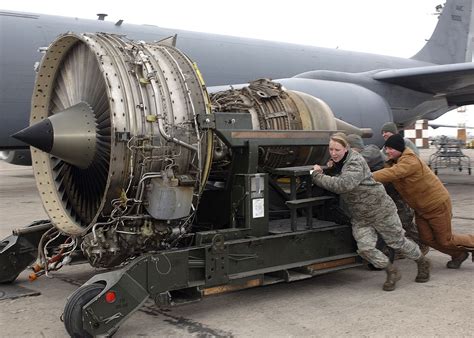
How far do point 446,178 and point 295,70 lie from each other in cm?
503

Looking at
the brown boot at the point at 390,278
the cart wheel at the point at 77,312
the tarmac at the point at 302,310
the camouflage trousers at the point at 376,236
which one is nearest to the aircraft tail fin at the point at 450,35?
the tarmac at the point at 302,310

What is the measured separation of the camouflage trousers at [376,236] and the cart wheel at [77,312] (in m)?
2.17

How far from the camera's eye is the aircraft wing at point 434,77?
1187cm

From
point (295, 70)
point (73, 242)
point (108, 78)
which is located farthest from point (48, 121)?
point (295, 70)

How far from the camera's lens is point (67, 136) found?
3789mm

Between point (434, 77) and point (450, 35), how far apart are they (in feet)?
26.8

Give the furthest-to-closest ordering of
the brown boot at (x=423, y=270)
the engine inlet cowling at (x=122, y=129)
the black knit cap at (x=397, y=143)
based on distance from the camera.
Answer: the black knit cap at (x=397, y=143) → the brown boot at (x=423, y=270) → the engine inlet cowling at (x=122, y=129)

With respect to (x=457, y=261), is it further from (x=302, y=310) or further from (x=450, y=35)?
(x=450, y=35)

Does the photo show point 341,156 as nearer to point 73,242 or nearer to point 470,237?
point 470,237

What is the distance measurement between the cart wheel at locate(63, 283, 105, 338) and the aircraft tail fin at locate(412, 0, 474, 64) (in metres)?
18.1

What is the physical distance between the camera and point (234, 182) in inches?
165

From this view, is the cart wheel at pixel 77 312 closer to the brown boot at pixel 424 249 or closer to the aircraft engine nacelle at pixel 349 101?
the brown boot at pixel 424 249

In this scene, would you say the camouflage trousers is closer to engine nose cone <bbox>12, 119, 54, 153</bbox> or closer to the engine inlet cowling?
the engine inlet cowling

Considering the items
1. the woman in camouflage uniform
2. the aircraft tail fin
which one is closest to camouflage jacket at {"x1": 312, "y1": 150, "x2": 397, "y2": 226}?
the woman in camouflage uniform
